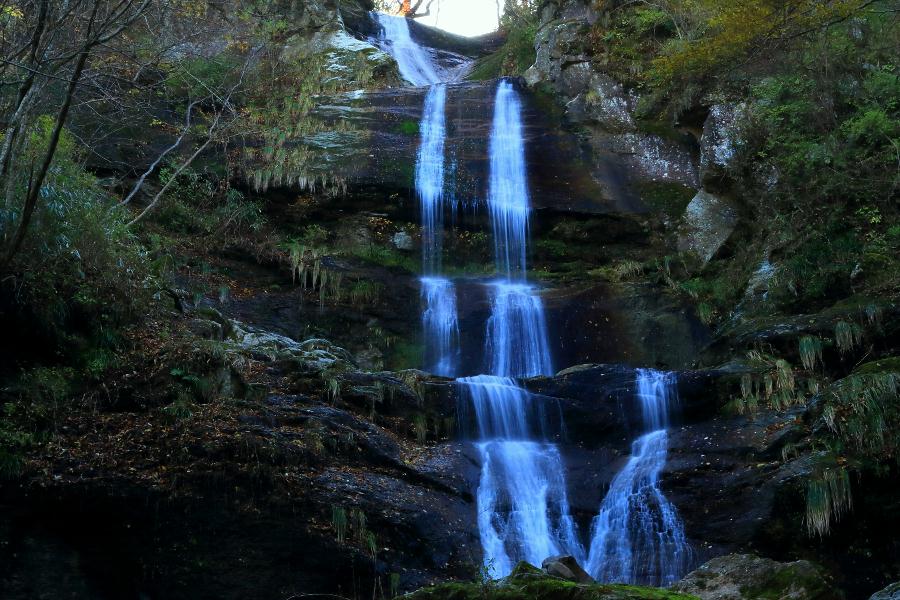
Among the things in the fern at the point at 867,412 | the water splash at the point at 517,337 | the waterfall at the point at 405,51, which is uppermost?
the waterfall at the point at 405,51

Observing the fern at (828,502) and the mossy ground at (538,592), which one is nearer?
the mossy ground at (538,592)

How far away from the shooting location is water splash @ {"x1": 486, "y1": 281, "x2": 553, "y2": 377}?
13.6 metres

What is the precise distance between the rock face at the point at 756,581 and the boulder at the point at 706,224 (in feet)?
29.6

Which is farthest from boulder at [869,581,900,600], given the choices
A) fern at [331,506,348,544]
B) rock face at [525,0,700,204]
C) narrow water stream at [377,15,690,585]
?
rock face at [525,0,700,204]

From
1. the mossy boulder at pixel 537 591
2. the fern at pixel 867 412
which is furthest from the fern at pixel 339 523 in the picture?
the fern at pixel 867 412

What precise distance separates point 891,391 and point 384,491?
5.49 metres

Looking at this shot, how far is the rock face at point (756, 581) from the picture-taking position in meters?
5.84

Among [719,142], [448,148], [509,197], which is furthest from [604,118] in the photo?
[448,148]

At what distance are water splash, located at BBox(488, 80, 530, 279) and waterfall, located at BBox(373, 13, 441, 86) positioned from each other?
6.08 meters

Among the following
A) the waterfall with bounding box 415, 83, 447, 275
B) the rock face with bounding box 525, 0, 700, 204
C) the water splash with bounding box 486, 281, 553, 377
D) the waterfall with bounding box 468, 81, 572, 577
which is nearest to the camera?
the waterfall with bounding box 468, 81, 572, 577

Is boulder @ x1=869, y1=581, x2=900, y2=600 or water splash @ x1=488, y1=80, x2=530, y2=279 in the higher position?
water splash @ x1=488, y1=80, x2=530, y2=279

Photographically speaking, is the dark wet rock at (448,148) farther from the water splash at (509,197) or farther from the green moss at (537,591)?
the green moss at (537,591)

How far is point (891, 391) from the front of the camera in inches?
316

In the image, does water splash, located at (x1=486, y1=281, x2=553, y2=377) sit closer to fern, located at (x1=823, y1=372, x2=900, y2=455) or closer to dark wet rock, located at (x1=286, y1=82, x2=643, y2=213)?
dark wet rock, located at (x1=286, y1=82, x2=643, y2=213)
